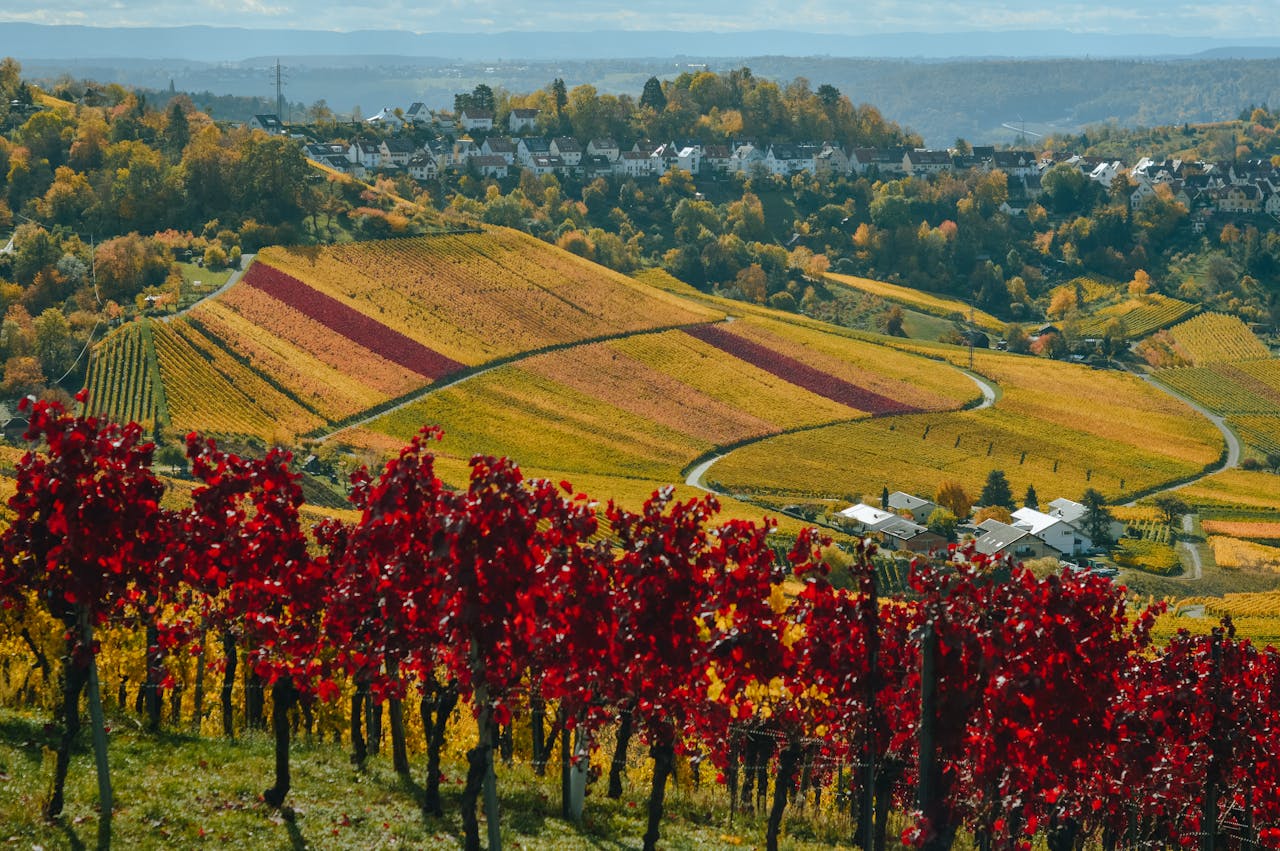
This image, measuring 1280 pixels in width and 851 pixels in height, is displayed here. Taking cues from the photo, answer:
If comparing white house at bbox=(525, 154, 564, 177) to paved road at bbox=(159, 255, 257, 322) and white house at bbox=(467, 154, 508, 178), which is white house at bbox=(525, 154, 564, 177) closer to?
white house at bbox=(467, 154, 508, 178)

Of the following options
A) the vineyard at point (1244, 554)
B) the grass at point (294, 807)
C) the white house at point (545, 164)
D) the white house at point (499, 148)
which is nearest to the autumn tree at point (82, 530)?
the grass at point (294, 807)

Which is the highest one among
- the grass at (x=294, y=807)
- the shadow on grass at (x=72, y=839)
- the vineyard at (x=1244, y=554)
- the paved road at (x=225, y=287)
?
the shadow on grass at (x=72, y=839)

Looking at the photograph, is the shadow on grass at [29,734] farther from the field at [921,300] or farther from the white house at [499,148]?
the white house at [499,148]

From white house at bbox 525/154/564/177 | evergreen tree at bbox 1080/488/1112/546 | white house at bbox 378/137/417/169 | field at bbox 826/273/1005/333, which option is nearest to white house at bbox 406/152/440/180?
white house at bbox 378/137/417/169

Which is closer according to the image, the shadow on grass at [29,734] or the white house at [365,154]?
the shadow on grass at [29,734]

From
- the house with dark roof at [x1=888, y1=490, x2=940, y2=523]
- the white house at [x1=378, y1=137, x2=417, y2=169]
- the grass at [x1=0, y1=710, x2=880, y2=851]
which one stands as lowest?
the house with dark roof at [x1=888, y1=490, x2=940, y2=523]

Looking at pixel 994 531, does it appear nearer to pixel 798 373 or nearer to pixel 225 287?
pixel 798 373
